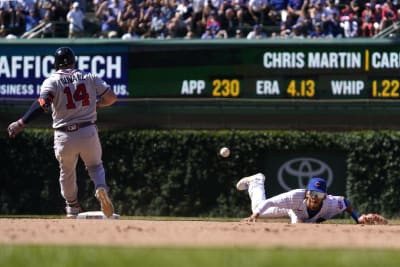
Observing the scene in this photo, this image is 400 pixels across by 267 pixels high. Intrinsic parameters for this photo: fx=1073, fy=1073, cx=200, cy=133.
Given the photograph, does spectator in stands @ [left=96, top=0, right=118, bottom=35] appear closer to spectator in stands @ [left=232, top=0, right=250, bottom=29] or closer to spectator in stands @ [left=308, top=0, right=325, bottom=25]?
spectator in stands @ [left=232, top=0, right=250, bottom=29]

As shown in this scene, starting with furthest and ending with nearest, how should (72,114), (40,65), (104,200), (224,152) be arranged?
(40,65) < (224,152) < (72,114) < (104,200)

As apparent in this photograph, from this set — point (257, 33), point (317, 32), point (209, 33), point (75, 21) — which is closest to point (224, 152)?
point (257, 33)

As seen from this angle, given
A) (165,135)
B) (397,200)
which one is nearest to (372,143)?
(397,200)

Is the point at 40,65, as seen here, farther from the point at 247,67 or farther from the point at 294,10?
the point at 294,10

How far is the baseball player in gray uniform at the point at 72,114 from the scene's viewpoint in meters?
12.8

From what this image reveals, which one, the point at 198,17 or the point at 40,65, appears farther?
the point at 198,17

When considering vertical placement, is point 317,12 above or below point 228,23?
above

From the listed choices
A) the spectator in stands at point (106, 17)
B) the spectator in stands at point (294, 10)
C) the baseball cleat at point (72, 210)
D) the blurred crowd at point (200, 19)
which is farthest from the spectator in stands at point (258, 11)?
the baseball cleat at point (72, 210)

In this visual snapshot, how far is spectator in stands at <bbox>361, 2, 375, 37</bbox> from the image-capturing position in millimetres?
20500

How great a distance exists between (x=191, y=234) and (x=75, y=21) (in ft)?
39.0

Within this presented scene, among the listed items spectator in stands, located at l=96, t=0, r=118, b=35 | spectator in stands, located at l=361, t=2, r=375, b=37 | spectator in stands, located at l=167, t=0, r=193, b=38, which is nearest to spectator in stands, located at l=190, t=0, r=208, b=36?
spectator in stands, located at l=167, t=0, r=193, b=38

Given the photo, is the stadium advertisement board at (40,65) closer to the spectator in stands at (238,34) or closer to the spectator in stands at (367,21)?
the spectator in stands at (238,34)

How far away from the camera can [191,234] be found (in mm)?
10531

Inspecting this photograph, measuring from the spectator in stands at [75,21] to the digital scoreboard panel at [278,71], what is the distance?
2.20 metres
